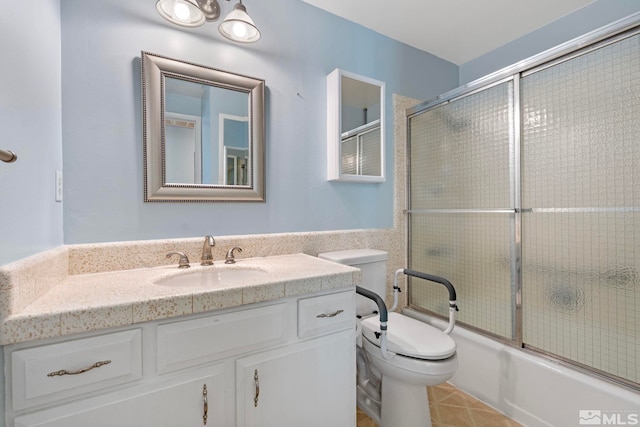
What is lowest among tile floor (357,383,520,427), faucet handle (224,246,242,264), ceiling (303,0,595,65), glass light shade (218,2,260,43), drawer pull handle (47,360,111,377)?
tile floor (357,383,520,427)

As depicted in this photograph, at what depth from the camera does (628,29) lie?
3.96 ft

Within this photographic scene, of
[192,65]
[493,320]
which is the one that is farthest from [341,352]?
[192,65]

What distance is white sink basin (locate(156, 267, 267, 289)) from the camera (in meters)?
1.25

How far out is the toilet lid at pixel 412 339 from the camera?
1.29 m

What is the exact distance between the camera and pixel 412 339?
140cm

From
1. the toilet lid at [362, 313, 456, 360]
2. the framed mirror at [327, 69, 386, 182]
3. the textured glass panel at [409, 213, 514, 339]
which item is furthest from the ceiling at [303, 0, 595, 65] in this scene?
the toilet lid at [362, 313, 456, 360]

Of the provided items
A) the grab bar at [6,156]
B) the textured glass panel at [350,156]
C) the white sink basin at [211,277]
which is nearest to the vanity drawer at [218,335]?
the white sink basin at [211,277]

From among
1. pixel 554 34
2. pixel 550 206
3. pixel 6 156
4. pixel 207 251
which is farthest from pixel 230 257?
pixel 554 34

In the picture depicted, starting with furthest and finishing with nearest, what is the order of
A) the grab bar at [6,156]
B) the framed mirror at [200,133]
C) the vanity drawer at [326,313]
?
1. the framed mirror at [200,133]
2. the vanity drawer at [326,313]
3. the grab bar at [6,156]

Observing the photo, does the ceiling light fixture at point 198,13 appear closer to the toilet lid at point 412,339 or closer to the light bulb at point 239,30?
the light bulb at point 239,30

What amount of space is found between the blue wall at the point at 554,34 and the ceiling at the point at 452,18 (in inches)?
1.8

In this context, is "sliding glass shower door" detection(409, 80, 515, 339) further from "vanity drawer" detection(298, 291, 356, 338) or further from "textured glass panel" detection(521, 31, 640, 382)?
"vanity drawer" detection(298, 291, 356, 338)

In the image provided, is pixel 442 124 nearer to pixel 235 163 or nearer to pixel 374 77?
pixel 374 77

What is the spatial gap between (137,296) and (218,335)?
0.27 m
